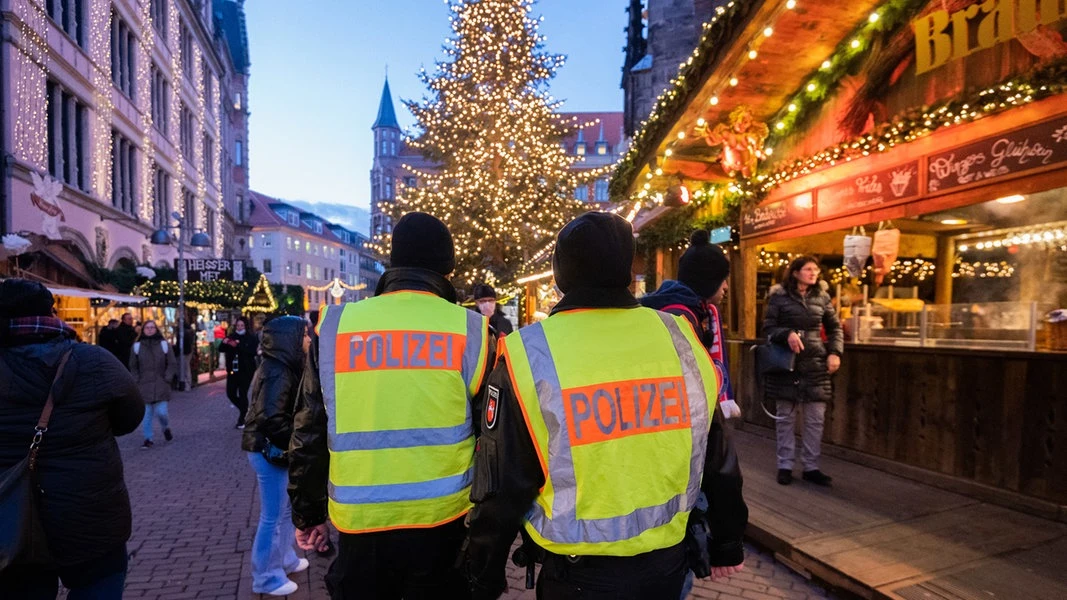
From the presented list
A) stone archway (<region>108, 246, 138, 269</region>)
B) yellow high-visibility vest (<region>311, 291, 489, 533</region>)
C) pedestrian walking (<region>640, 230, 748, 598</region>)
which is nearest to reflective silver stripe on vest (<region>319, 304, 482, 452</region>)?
yellow high-visibility vest (<region>311, 291, 489, 533</region>)

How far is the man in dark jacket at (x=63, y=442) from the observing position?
8.36 ft

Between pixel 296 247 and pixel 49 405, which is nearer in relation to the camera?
pixel 49 405

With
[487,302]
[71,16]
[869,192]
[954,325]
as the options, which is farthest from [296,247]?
[954,325]

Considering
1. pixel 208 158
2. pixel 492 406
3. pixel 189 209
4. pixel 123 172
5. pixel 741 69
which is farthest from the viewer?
pixel 208 158

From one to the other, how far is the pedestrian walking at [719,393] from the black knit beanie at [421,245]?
3.39 ft

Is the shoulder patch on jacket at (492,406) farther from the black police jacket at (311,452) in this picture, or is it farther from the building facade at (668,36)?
the building facade at (668,36)

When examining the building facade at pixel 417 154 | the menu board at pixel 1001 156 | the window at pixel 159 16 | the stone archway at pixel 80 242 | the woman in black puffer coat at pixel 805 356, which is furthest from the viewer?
the building facade at pixel 417 154

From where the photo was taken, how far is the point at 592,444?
72.4 inches

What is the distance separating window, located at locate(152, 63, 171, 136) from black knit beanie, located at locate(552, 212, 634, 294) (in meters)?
30.2

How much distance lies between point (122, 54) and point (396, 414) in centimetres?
2654

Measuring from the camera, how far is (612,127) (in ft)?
234

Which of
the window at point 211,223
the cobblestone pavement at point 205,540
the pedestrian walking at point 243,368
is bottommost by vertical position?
the cobblestone pavement at point 205,540

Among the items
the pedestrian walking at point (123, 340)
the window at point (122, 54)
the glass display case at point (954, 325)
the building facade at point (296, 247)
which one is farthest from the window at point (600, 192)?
the glass display case at point (954, 325)

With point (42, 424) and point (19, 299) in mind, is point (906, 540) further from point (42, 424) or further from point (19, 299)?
point (19, 299)
